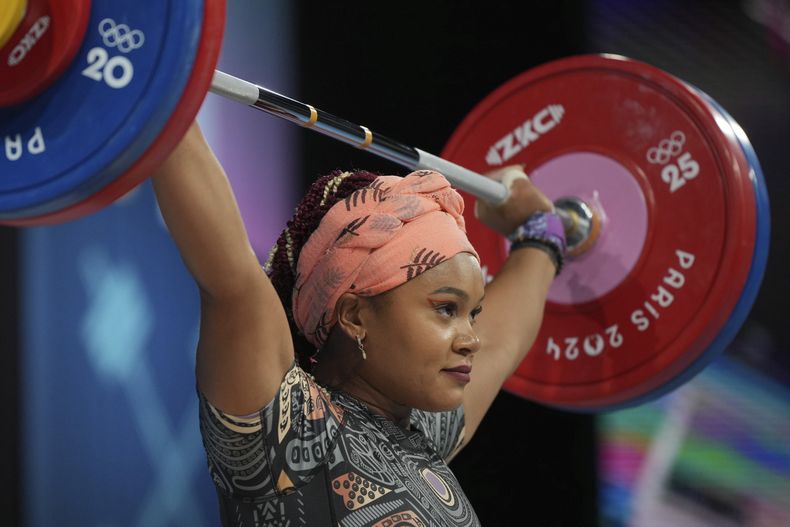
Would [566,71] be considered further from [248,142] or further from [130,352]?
[130,352]

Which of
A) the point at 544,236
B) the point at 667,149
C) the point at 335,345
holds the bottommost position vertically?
the point at 335,345

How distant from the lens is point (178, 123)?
1288mm

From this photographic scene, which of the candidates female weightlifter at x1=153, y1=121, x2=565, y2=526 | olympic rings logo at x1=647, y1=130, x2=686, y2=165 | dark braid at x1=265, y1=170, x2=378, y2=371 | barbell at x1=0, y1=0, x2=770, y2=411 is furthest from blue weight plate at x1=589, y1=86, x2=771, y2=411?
dark braid at x1=265, y1=170, x2=378, y2=371

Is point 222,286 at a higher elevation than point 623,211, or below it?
below

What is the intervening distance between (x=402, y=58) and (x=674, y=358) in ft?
6.38

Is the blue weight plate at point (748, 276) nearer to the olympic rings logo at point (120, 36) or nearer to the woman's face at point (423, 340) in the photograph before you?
the woman's face at point (423, 340)

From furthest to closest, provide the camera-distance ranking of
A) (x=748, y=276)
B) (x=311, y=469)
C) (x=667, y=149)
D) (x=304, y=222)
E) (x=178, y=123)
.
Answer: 1. (x=667, y=149)
2. (x=748, y=276)
3. (x=304, y=222)
4. (x=311, y=469)
5. (x=178, y=123)

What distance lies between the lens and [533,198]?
2.66 metres

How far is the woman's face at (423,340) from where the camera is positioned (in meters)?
1.83

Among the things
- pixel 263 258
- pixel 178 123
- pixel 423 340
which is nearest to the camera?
pixel 178 123

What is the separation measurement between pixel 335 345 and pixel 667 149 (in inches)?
48.0

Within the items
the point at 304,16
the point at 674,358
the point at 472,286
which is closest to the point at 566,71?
the point at 674,358

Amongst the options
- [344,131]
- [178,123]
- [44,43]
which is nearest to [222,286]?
[178,123]

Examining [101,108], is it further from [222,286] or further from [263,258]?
[263,258]
